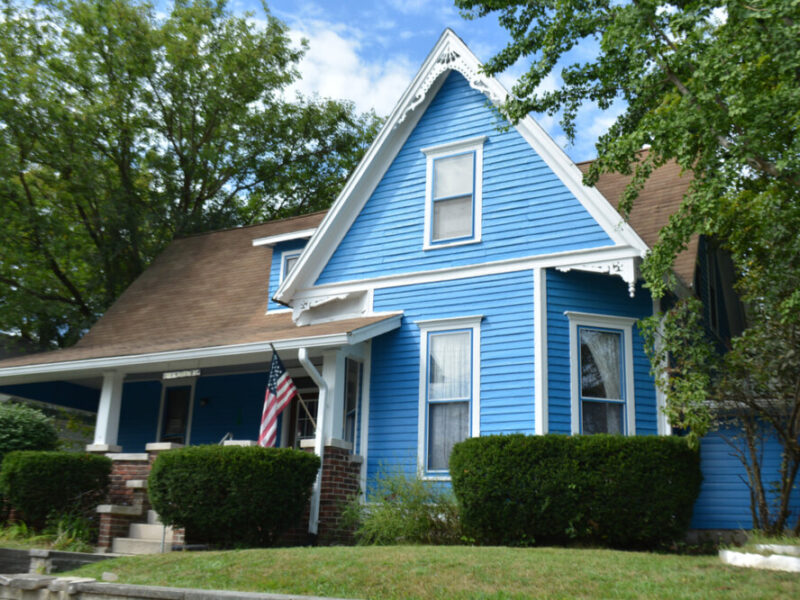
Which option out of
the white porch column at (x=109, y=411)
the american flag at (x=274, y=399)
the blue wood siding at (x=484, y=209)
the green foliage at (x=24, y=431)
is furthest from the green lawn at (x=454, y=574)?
the white porch column at (x=109, y=411)

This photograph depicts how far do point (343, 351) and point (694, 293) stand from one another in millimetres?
5789

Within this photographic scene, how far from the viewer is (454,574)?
7594 mm

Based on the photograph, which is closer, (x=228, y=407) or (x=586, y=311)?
(x=586, y=311)

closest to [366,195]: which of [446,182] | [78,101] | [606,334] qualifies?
[446,182]

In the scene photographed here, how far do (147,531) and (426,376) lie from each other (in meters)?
4.87

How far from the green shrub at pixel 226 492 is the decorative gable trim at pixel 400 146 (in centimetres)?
425

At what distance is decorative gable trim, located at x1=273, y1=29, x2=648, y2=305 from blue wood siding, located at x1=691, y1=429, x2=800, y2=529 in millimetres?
4404

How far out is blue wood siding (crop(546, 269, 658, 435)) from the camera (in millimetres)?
12133

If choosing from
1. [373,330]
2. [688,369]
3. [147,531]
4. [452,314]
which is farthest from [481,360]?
[147,531]

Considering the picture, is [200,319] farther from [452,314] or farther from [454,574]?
[454,574]

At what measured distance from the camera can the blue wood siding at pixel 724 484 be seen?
1113 cm

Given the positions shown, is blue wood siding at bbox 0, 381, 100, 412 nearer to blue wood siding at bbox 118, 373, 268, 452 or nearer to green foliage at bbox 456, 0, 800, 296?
blue wood siding at bbox 118, 373, 268, 452

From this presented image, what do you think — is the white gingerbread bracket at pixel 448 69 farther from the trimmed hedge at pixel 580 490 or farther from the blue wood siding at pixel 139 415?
the blue wood siding at pixel 139 415

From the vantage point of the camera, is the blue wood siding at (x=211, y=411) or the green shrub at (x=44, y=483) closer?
the green shrub at (x=44, y=483)
